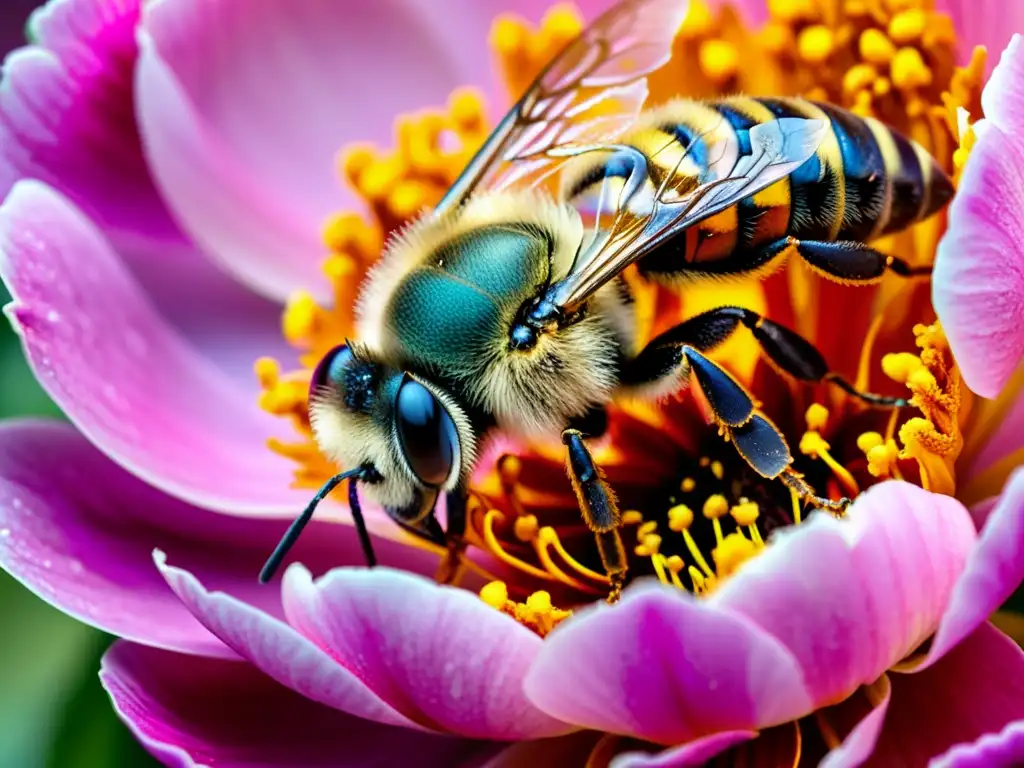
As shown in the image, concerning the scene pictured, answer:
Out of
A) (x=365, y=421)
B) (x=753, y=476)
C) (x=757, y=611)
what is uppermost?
(x=365, y=421)

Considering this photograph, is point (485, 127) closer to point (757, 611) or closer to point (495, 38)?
point (495, 38)

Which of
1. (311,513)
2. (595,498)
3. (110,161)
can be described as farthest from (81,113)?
(595,498)

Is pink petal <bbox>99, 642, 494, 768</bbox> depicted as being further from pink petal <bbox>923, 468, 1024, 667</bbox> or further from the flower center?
pink petal <bbox>923, 468, 1024, 667</bbox>

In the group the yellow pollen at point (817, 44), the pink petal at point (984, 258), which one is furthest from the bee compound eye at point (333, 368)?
the yellow pollen at point (817, 44)

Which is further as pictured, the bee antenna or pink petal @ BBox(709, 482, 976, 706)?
the bee antenna

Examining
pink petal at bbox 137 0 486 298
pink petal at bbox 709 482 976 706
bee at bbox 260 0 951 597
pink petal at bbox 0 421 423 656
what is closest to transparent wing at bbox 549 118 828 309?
bee at bbox 260 0 951 597

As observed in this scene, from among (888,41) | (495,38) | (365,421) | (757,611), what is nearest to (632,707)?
(757,611)
